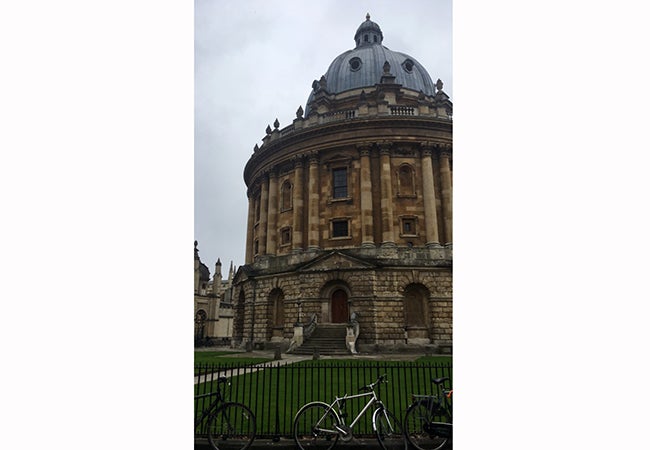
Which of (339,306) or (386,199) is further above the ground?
(386,199)

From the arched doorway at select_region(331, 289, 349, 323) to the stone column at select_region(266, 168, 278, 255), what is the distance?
21.9 feet

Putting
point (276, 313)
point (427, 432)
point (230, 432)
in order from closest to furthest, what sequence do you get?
point (427, 432) → point (230, 432) → point (276, 313)

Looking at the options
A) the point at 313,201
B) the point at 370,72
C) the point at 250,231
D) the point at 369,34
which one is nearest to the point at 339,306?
the point at 313,201

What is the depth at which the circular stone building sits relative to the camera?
950 inches

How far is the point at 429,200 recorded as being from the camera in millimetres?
26797

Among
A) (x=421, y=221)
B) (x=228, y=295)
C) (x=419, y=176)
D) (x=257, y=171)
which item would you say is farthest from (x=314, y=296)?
(x=228, y=295)

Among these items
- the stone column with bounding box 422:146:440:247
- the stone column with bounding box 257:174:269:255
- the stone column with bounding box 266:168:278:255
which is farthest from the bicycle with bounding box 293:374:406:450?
the stone column with bounding box 257:174:269:255

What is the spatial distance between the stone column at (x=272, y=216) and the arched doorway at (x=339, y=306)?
6.66 metres

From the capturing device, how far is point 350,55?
38125 millimetres

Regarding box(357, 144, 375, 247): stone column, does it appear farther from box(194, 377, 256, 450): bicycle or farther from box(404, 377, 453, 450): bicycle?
box(194, 377, 256, 450): bicycle

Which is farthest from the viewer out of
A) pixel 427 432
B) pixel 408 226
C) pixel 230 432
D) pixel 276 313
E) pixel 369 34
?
pixel 369 34

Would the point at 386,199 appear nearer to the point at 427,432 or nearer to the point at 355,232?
the point at 355,232

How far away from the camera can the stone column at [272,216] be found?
98.8ft

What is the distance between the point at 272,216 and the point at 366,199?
7747mm
